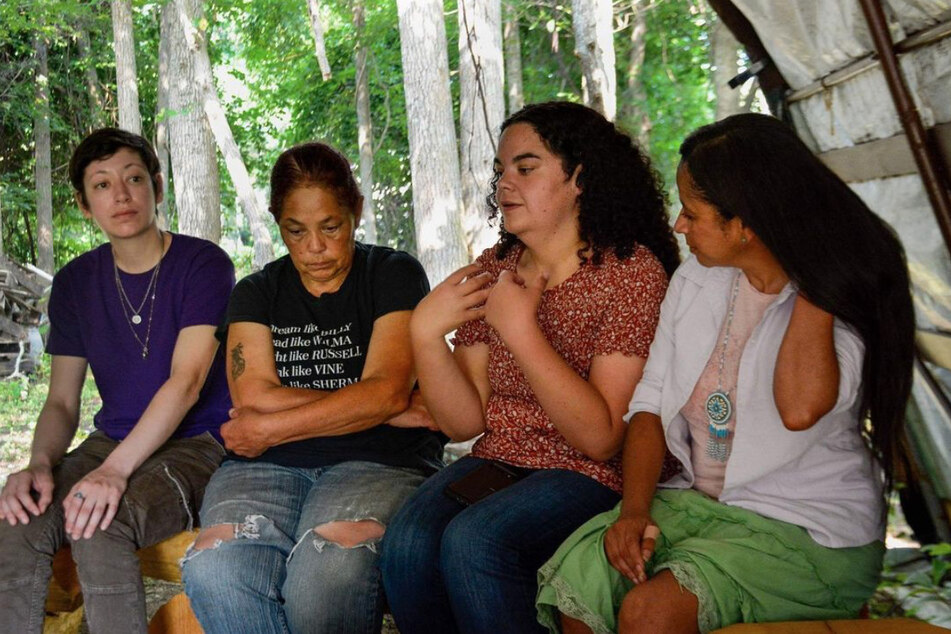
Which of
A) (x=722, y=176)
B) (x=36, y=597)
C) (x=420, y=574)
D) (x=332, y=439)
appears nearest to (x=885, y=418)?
(x=722, y=176)

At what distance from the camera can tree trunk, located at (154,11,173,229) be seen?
380 inches

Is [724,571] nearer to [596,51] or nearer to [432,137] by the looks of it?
[596,51]

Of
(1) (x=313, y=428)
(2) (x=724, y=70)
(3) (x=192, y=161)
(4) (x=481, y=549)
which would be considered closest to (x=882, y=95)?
(4) (x=481, y=549)

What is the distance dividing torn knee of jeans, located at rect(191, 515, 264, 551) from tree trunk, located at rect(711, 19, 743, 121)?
647cm

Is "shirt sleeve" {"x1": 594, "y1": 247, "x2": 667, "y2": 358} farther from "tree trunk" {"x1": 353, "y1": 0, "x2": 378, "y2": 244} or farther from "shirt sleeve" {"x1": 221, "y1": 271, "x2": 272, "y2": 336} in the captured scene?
"tree trunk" {"x1": 353, "y1": 0, "x2": 378, "y2": 244}

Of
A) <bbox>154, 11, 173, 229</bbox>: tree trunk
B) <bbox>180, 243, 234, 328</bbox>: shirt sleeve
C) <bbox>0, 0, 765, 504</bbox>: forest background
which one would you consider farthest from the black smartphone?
<bbox>154, 11, 173, 229</bbox>: tree trunk

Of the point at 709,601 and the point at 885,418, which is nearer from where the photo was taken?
the point at 709,601

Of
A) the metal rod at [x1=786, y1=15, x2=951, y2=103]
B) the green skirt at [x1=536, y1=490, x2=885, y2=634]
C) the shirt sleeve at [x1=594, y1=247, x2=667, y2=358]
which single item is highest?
the metal rod at [x1=786, y1=15, x2=951, y2=103]

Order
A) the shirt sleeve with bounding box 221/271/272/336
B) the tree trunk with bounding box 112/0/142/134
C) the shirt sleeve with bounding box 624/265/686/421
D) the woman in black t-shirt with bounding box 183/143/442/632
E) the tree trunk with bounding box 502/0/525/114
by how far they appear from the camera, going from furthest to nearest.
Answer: the tree trunk with bounding box 502/0/525/114 < the tree trunk with bounding box 112/0/142/134 < the shirt sleeve with bounding box 221/271/272/336 < the woman in black t-shirt with bounding box 183/143/442/632 < the shirt sleeve with bounding box 624/265/686/421

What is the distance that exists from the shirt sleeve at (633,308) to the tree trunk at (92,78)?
15.0 metres

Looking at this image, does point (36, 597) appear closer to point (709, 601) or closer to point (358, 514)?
point (358, 514)

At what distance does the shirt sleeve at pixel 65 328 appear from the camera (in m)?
3.13

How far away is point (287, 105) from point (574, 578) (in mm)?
15668

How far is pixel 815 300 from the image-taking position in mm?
1909
